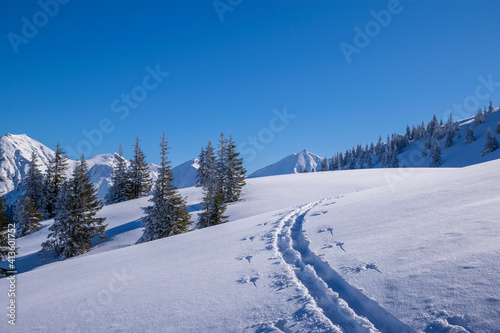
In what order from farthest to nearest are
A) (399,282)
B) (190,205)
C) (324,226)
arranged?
(190,205) → (324,226) → (399,282)

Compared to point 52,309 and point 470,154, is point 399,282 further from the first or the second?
point 470,154

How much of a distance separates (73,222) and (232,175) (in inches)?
640

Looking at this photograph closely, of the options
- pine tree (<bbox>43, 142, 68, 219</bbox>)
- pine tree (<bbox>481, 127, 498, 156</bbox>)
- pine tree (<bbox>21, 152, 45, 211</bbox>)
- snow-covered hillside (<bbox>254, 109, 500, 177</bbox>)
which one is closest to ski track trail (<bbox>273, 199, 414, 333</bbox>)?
pine tree (<bbox>43, 142, 68, 219</bbox>)

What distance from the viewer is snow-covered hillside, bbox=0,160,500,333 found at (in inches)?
142

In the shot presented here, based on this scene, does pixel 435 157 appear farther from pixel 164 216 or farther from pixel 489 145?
pixel 164 216

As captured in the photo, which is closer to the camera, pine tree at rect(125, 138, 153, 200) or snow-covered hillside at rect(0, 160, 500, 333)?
snow-covered hillside at rect(0, 160, 500, 333)

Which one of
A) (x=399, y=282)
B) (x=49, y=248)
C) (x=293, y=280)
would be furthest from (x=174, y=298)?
(x=49, y=248)

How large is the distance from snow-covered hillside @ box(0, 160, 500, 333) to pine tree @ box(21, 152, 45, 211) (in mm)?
34199

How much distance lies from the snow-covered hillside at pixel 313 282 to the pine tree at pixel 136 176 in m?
30.7

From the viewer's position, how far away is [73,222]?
20.5 meters

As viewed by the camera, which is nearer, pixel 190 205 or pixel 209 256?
pixel 209 256

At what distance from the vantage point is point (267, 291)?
4926 millimetres

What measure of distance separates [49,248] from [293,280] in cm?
2468

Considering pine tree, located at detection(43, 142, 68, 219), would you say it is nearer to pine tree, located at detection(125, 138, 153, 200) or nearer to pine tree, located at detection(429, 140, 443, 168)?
pine tree, located at detection(125, 138, 153, 200)
